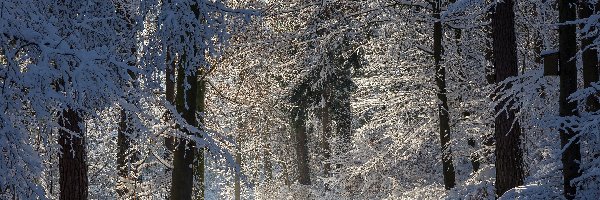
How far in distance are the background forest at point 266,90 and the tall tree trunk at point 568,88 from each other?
0.6 inches

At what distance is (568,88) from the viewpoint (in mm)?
6980

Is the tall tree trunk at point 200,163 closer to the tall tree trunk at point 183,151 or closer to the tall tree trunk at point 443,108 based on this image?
the tall tree trunk at point 183,151

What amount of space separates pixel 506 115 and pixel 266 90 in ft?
19.8

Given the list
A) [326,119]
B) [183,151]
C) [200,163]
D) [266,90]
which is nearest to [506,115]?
[183,151]

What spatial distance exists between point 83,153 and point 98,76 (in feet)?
9.29

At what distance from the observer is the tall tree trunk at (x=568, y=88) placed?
677 cm

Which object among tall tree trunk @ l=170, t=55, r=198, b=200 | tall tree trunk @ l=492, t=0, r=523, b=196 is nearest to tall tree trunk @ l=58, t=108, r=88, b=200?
tall tree trunk @ l=170, t=55, r=198, b=200

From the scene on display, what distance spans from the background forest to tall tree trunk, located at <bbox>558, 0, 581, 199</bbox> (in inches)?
0.6

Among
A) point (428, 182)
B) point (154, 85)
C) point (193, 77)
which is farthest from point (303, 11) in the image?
point (428, 182)

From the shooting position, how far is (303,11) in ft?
39.4

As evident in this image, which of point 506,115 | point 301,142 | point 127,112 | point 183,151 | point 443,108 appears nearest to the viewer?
point 127,112

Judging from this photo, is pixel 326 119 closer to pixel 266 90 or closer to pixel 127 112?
pixel 266 90

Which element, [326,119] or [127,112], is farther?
[326,119]

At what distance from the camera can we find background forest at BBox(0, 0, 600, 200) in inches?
239
